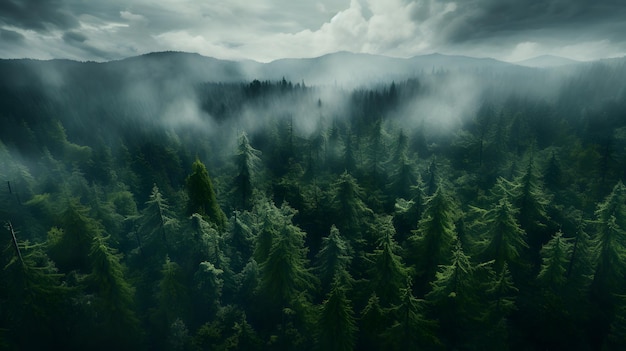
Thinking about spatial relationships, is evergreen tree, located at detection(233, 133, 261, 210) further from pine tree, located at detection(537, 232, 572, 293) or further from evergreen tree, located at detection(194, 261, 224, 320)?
pine tree, located at detection(537, 232, 572, 293)

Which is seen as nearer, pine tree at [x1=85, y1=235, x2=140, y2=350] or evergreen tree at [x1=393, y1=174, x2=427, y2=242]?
pine tree at [x1=85, y1=235, x2=140, y2=350]

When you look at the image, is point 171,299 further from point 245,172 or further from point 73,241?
point 245,172

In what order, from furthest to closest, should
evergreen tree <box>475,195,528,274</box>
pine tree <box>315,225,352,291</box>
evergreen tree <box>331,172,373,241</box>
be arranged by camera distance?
evergreen tree <box>331,172,373,241</box> < pine tree <box>315,225,352,291</box> < evergreen tree <box>475,195,528,274</box>

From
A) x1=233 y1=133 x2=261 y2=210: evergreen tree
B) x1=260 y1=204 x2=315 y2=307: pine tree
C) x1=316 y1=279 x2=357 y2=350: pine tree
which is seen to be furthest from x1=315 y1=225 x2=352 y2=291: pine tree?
x1=233 y1=133 x2=261 y2=210: evergreen tree

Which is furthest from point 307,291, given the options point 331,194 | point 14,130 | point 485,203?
point 14,130

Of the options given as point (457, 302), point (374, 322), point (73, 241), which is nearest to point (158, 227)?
point (73, 241)

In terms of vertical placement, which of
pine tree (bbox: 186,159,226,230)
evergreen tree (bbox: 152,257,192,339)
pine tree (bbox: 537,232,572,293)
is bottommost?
evergreen tree (bbox: 152,257,192,339)

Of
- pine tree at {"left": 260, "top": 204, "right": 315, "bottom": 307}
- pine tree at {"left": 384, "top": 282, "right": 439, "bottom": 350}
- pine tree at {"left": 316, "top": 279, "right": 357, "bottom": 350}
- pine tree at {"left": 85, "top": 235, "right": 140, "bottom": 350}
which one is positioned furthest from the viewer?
pine tree at {"left": 260, "top": 204, "right": 315, "bottom": 307}
